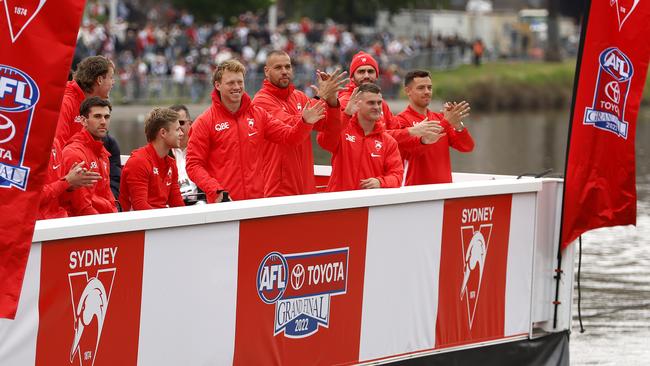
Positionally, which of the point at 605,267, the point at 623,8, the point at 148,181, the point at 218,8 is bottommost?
the point at 605,267

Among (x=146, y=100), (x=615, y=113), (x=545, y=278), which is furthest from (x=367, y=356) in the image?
(x=146, y=100)

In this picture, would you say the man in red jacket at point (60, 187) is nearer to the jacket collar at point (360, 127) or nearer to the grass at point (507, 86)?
the jacket collar at point (360, 127)

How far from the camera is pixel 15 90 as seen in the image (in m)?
5.45

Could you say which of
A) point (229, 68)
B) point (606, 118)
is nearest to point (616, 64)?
point (606, 118)

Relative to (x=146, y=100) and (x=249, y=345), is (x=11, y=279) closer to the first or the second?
(x=249, y=345)

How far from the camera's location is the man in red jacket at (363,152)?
919cm

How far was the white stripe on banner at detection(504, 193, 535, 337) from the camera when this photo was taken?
8922mm

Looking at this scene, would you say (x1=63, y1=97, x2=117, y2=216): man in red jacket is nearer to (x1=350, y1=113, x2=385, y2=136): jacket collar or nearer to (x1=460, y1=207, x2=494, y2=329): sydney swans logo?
(x1=350, y1=113, x2=385, y2=136): jacket collar

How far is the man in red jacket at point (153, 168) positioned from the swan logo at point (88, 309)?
1.97 meters

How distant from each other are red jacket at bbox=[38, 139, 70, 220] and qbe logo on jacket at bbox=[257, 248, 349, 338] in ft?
3.67

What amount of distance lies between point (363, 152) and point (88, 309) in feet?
10.4

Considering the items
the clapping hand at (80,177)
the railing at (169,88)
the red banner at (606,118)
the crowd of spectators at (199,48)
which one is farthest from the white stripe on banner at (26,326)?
the railing at (169,88)

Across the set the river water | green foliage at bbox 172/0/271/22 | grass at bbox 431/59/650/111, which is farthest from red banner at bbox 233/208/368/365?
green foliage at bbox 172/0/271/22

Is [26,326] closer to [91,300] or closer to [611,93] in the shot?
[91,300]
